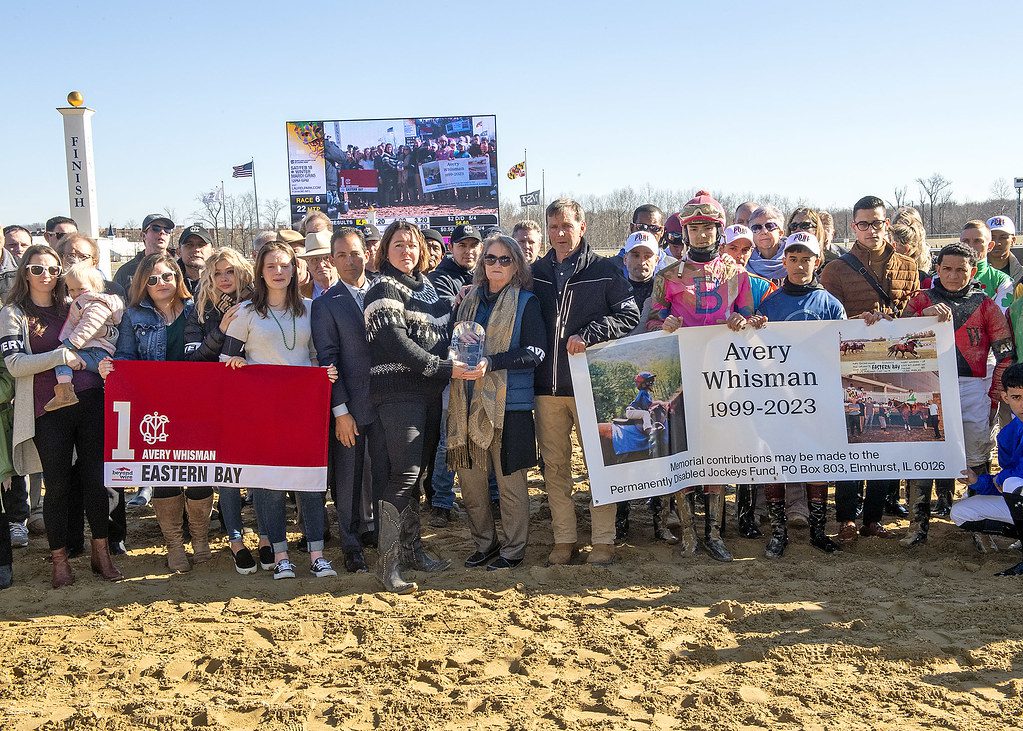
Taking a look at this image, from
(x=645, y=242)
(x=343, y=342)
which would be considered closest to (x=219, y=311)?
(x=343, y=342)

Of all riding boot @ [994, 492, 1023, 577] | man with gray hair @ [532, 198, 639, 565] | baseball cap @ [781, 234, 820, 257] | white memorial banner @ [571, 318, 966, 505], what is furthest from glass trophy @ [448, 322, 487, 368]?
riding boot @ [994, 492, 1023, 577]

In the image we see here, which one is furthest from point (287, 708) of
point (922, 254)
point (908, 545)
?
point (922, 254)

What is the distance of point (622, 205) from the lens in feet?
263

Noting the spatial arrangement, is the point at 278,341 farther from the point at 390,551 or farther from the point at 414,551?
the point at 414,551

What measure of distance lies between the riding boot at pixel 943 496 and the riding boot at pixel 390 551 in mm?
4085

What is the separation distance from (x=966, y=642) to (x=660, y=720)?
180cm

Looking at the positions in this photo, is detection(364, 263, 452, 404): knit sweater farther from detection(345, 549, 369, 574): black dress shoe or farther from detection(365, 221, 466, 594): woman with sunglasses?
detection(345, 549, 369, 574): black dress shoe

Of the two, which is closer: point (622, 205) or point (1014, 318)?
point (1014, 318)

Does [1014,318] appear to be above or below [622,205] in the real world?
below

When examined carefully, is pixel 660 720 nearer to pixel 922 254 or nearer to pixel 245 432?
pixel 245 432

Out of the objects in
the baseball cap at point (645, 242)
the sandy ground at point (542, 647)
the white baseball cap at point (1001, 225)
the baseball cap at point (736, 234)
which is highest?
the white baseball cap at point (1001, 225)

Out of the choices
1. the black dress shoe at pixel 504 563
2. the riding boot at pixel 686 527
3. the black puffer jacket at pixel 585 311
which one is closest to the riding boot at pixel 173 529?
the black dress shoe at pixel 504 563

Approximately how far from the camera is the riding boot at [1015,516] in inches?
219

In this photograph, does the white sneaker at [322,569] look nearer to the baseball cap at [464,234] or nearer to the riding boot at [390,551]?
the riding boot at [390,551]
